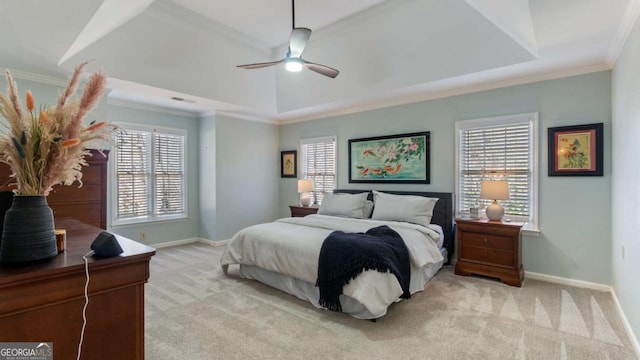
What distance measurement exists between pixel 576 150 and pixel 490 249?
57.8 inches

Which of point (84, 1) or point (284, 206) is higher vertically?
point (84, 1)

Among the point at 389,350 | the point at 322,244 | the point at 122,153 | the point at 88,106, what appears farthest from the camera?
the point at 122,153

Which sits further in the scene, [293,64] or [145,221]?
[145,221]

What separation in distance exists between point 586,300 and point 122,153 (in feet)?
20.8

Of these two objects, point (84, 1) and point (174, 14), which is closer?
point (84, 1)

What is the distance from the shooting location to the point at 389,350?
2328mm

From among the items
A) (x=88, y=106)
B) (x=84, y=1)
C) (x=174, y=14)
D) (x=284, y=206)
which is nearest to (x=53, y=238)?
(x=88, y=106)

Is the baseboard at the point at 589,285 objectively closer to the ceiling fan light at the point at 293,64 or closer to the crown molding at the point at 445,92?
the crown molding at the point at 445,92

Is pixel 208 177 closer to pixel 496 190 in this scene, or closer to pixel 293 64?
pixel 293 64

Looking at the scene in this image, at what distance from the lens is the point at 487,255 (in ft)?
12.4

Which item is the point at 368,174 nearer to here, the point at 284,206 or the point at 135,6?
the point at 284,206

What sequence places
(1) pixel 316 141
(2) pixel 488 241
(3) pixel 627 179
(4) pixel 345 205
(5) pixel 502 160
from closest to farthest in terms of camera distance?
(3) pixel 627 179, (2) pixel 488 241, (5) pixel 502 160, (4) pixel 345 205, (1) pixel 316 141

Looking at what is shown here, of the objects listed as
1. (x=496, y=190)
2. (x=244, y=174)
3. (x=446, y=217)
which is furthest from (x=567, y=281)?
(x=244, y=174)

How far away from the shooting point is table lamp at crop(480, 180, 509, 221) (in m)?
3.73
